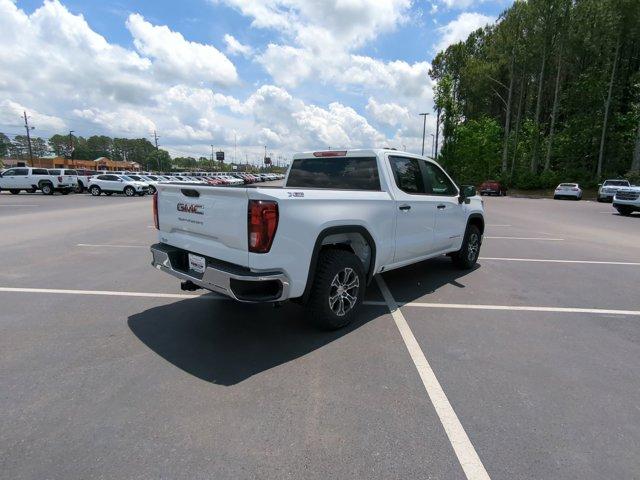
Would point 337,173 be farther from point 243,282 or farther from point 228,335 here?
point 228,335

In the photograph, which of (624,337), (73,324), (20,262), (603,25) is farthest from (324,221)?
(603,25)

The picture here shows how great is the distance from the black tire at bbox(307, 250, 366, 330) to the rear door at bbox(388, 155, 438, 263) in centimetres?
90

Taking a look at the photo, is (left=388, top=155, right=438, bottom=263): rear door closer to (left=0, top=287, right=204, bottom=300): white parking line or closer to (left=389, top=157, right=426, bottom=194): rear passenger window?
(left=389, top=157, right=426, bottom=194): rear passenger window

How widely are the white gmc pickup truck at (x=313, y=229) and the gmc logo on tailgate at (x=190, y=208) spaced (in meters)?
0.01

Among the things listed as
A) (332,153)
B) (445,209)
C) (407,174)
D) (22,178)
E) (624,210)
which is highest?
(332,153)

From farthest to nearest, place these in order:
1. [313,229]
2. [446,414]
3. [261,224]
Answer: [313,229] → [261,224] → [446,414]

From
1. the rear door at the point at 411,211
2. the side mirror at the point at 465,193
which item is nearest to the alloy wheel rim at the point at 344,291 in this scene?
the rear door at the point at 411,211

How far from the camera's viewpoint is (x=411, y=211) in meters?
5.00

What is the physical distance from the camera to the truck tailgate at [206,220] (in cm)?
339

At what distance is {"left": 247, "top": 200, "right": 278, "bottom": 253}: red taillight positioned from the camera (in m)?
3.25

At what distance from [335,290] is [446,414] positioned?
5.57 feet

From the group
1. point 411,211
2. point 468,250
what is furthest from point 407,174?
point 468,250

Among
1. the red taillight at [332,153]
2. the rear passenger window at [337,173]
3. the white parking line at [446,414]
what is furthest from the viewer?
the red taillight at [332,153]

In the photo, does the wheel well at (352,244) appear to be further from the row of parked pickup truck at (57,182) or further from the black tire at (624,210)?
the row of parked pickup truck at (57,182)
